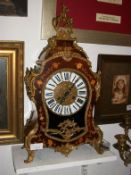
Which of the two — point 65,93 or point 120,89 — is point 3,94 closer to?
point 65,93

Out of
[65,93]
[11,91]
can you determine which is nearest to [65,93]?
[65,93]

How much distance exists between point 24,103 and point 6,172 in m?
0.29

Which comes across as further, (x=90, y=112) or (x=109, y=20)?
(x=109, y=20)

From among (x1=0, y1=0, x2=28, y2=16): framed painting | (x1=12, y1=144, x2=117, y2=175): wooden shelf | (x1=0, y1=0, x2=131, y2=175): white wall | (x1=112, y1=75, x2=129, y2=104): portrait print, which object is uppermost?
(x1=0, y1=0, x2=28, y2=16): framed painting

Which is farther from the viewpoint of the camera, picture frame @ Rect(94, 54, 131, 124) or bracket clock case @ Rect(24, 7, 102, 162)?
picture frame @ Rect(94, 54, 131, 124)

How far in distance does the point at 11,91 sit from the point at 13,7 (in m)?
0.30

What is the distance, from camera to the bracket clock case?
2.82 ft

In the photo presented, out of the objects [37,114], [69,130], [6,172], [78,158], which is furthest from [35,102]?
[6,172]

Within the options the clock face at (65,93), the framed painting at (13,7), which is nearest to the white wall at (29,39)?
the framed painting at (13,7)

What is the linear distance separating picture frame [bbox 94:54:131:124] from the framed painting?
1.16ft

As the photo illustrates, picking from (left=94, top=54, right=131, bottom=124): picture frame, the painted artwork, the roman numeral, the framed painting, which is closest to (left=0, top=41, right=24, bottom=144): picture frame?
the painted artwork

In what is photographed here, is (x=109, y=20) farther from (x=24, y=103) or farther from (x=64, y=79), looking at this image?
(x=24, y=103)

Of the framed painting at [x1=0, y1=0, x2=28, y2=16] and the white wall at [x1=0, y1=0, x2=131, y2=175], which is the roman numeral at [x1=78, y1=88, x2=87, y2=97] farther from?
the framed painting at [x1=0, y1=0, x2=28, y2=16]

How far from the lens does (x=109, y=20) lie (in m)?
1.06
